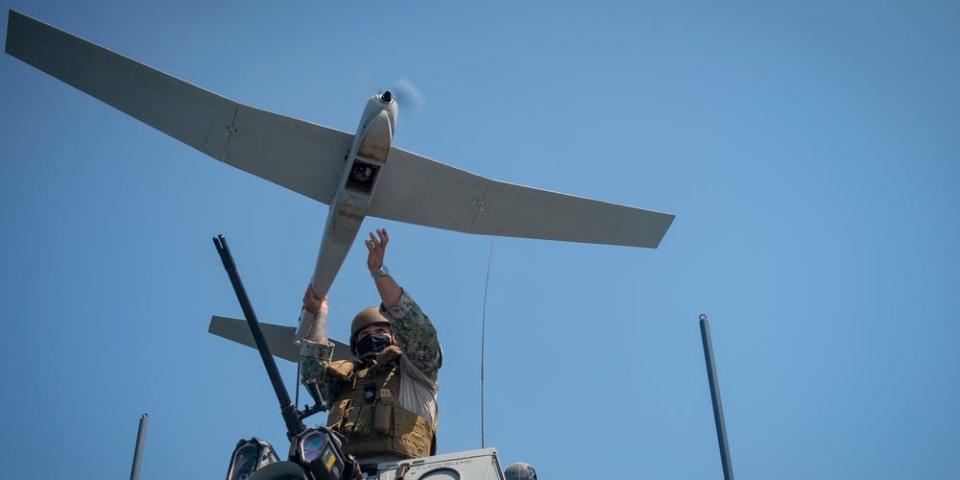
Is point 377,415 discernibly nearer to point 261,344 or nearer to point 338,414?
point 338,414

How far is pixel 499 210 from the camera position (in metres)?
12.6

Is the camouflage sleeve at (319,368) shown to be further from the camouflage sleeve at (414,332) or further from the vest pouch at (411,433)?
the vest pouch at (411,433)

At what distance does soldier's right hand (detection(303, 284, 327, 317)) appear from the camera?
29.1ft

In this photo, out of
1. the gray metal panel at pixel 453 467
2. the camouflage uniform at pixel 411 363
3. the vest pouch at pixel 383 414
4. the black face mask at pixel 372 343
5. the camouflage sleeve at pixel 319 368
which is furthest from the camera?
the black face mask at pixel 372 343

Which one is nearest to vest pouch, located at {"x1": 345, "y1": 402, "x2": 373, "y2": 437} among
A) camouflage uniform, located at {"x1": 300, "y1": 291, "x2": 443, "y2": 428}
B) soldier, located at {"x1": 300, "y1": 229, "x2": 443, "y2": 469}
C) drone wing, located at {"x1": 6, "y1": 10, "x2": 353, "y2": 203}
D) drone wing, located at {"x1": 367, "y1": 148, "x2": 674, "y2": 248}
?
soldier, located at {"x1": 300, "y1": 229, "x2": 443, "y2": 469}

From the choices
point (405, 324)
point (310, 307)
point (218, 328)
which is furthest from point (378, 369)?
point (218, 328)

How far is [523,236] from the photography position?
41.8 ft

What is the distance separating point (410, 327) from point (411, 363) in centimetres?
35

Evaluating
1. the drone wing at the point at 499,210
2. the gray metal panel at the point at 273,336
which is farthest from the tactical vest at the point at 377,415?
the drone wing at the point at 499,210

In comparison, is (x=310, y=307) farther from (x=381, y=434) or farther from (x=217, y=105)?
(x=217, y=105)

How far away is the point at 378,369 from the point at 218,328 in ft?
21.5

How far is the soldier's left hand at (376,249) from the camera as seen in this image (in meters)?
7.45

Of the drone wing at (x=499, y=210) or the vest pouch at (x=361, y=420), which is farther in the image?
the drone wing at (x=499, y=210)

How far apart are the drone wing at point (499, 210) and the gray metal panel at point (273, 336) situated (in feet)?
6.84
